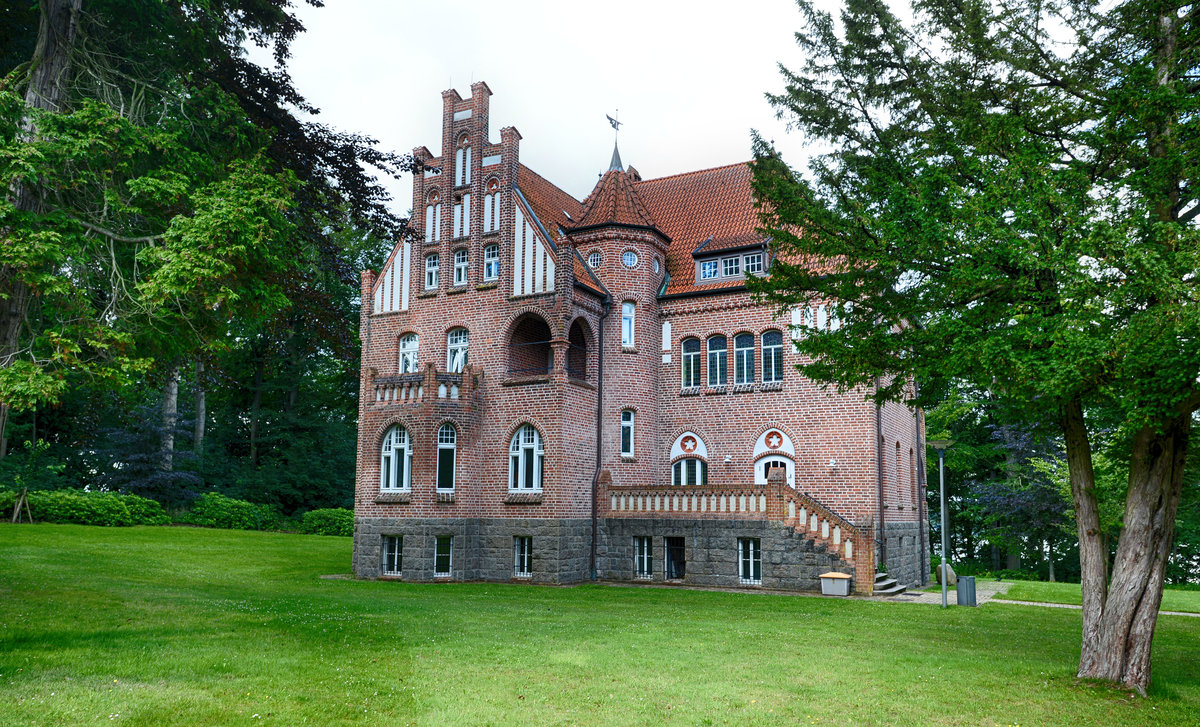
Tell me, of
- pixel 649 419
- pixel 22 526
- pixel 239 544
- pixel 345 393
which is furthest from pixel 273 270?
pixel 345 393

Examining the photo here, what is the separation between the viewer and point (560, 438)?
22.5 metres

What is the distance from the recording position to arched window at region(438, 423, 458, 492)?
77.7 ft

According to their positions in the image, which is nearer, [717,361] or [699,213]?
[717,361]

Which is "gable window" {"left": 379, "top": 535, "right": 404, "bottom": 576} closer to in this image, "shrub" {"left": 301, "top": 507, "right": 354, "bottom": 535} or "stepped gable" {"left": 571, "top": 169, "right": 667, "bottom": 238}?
"stepped gable" {"left": 571, "top": 169, "right": 667, "bottom": 238}

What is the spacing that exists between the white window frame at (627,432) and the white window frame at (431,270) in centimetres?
696

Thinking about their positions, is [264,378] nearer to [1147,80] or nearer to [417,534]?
[417,534]

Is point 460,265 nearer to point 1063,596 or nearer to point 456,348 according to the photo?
point 456,348

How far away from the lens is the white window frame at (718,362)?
24.8m

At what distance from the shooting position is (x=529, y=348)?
2530 cm

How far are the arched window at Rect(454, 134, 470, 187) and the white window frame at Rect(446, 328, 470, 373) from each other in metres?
4.42

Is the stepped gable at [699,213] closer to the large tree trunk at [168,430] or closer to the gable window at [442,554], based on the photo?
the gable window at [442,554]

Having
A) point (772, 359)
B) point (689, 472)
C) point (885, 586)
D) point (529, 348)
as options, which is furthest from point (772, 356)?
point (529, 348)

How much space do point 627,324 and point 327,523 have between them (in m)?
20.0

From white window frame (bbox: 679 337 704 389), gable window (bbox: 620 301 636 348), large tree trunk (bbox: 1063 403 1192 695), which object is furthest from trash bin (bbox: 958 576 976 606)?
gable window (bbox: 620 301 636 348)
